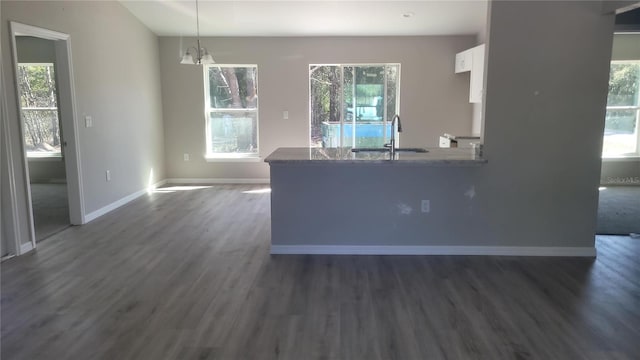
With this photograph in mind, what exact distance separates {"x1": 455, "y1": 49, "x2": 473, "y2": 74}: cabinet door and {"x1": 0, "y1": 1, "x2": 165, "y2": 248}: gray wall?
15.4 feet

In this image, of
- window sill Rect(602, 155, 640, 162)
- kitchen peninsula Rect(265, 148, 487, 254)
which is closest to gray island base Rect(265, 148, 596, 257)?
kitchen peninsula Rect(265, 148, 487, 254)

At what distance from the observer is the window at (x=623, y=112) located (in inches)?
204

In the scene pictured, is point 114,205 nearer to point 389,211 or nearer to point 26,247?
point 26,247

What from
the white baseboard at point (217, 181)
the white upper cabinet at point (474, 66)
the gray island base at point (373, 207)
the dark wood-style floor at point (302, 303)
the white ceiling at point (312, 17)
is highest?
the white ceiling at point (312, 17)

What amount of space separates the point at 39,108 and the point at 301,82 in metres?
4.15

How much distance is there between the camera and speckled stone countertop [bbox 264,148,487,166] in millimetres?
3729

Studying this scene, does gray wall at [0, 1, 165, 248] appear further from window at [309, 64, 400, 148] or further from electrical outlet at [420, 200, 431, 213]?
electrical outlet at [420, 200, 431, 213]

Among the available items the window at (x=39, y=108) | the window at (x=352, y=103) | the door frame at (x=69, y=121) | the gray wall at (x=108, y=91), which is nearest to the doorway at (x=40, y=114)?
the window at (x=39, y=108)

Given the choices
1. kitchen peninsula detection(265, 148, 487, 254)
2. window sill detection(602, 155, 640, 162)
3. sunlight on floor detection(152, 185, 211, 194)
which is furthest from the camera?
sunlight on floor detection(152, 185, 211, 194)

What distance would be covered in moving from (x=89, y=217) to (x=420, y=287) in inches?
152

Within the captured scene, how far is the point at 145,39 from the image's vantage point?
668 centimetres

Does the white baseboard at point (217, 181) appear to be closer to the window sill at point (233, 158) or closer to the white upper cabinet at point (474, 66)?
the window sill at point (233, 158)

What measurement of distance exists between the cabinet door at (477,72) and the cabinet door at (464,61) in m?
0.12

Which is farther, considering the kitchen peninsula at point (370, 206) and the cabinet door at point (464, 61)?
the cabinet door at point (464, 61)
